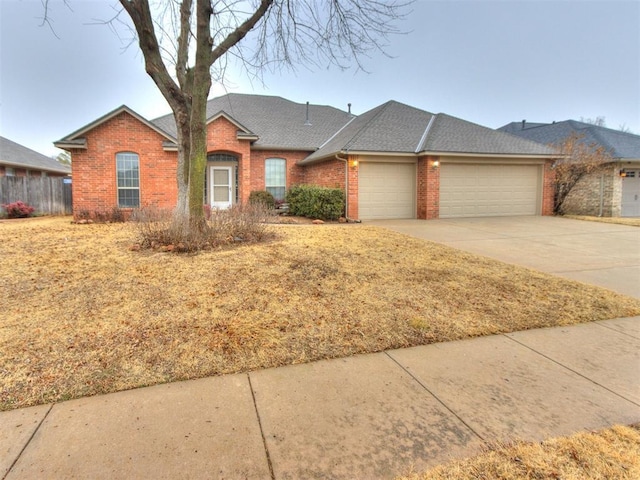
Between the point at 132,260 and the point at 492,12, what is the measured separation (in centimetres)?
1323

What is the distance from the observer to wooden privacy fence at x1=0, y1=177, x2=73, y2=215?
16.0m

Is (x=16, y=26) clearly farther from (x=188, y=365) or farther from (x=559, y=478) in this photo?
(x=559, y=478)

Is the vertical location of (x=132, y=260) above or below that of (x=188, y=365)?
above

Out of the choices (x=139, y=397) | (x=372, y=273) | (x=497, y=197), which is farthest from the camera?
(x=497, y=197)

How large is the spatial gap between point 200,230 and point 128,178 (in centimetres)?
927

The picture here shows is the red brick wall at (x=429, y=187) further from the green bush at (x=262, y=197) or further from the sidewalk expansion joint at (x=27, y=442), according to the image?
the sidewalk expansion joint at (x=27, y=442)

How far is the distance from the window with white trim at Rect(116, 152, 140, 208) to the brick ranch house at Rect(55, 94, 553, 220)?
0.12 ft

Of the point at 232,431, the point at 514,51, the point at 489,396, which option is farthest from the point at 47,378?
the point at 514,51

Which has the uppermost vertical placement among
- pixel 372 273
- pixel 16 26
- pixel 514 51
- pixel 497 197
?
pixel 514 51

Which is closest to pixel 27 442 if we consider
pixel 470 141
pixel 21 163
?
pixel 470 141

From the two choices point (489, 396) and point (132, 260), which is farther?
point (132, 260)

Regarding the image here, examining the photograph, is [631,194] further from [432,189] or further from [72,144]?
[72,144]

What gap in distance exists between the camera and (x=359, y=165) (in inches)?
573

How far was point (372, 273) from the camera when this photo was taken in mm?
5879
